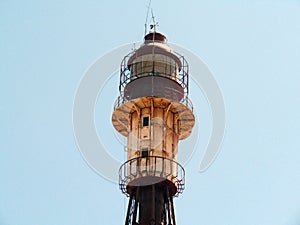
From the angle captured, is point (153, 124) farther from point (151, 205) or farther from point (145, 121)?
point (151, 205)

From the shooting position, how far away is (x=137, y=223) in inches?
2327

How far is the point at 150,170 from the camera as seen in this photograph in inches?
2389

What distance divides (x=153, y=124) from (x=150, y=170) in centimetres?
380

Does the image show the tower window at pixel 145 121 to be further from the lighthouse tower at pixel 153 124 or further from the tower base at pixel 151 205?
the tower base at pixel 151 205

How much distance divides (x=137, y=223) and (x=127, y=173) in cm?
385

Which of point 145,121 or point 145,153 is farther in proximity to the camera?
point 145,121

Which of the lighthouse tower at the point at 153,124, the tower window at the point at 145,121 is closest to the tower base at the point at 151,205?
the lighthouse tower at the point at 153,124

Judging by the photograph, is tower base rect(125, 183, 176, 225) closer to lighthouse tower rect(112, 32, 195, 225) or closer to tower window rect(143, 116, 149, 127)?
lighthouse tower rect(112, 32, 195, 225)

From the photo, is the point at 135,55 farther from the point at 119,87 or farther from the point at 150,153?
the point at 150,153

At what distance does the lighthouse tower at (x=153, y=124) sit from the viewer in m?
60.5

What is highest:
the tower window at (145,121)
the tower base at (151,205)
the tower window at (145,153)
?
the tower window at (145,121)

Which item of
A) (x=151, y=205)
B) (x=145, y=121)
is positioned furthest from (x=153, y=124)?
(x=151, y=205)

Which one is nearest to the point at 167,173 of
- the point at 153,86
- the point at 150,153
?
the point at 150,153

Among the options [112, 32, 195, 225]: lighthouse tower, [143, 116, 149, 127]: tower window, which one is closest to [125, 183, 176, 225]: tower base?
[112, 32, 195, 225]: lighthouse tower
